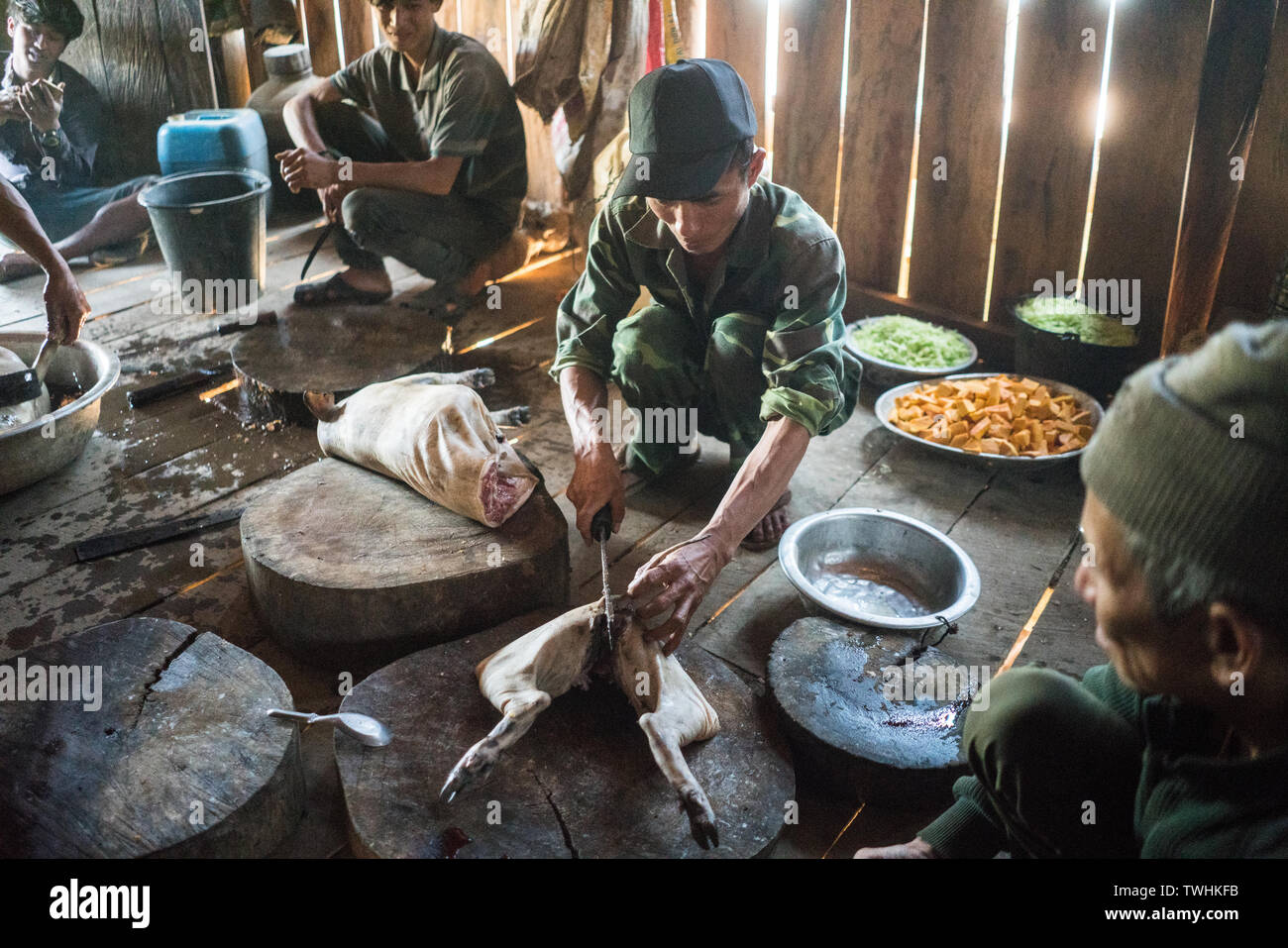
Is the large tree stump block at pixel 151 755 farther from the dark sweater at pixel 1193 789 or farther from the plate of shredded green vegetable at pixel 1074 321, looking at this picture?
the plate of shredded green vegetable at pixel 1074 321

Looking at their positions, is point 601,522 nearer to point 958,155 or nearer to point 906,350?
point 906,350

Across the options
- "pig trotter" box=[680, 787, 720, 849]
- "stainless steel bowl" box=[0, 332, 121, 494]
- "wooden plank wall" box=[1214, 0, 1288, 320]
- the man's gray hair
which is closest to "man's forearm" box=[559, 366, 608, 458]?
"pig trotter" box=[680, 787, 720, 849]

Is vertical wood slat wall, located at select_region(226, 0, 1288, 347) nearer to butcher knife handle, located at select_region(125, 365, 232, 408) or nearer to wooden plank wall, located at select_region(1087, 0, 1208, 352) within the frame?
wooden plank wall, located at select_region(1087, 0, 1208, 352)

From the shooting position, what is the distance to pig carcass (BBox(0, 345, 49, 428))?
3248 millimetres

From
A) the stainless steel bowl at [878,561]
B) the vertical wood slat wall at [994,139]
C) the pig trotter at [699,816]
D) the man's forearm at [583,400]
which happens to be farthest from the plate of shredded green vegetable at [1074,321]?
the pig trotter at [699,816]

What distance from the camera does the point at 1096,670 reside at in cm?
165

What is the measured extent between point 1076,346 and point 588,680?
244cm

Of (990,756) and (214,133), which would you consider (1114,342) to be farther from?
(214,133)

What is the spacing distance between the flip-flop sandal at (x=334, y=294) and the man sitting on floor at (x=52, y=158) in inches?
59.1

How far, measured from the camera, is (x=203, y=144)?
5.05 m

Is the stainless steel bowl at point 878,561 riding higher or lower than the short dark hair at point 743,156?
lower

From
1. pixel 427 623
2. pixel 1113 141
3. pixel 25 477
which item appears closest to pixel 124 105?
pixel 25 477

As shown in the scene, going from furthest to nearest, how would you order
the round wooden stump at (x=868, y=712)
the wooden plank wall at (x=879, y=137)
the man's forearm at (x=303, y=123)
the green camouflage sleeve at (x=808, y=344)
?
1. the man's forearm at (x=303, y=123)
2. the wooden plank wall at (x=879, y=137)
3. the green camouflage sleeve at (x=808, y=344)
4. the round wooden stump at (x=868, y=712)

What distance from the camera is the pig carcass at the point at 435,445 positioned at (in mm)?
2538
